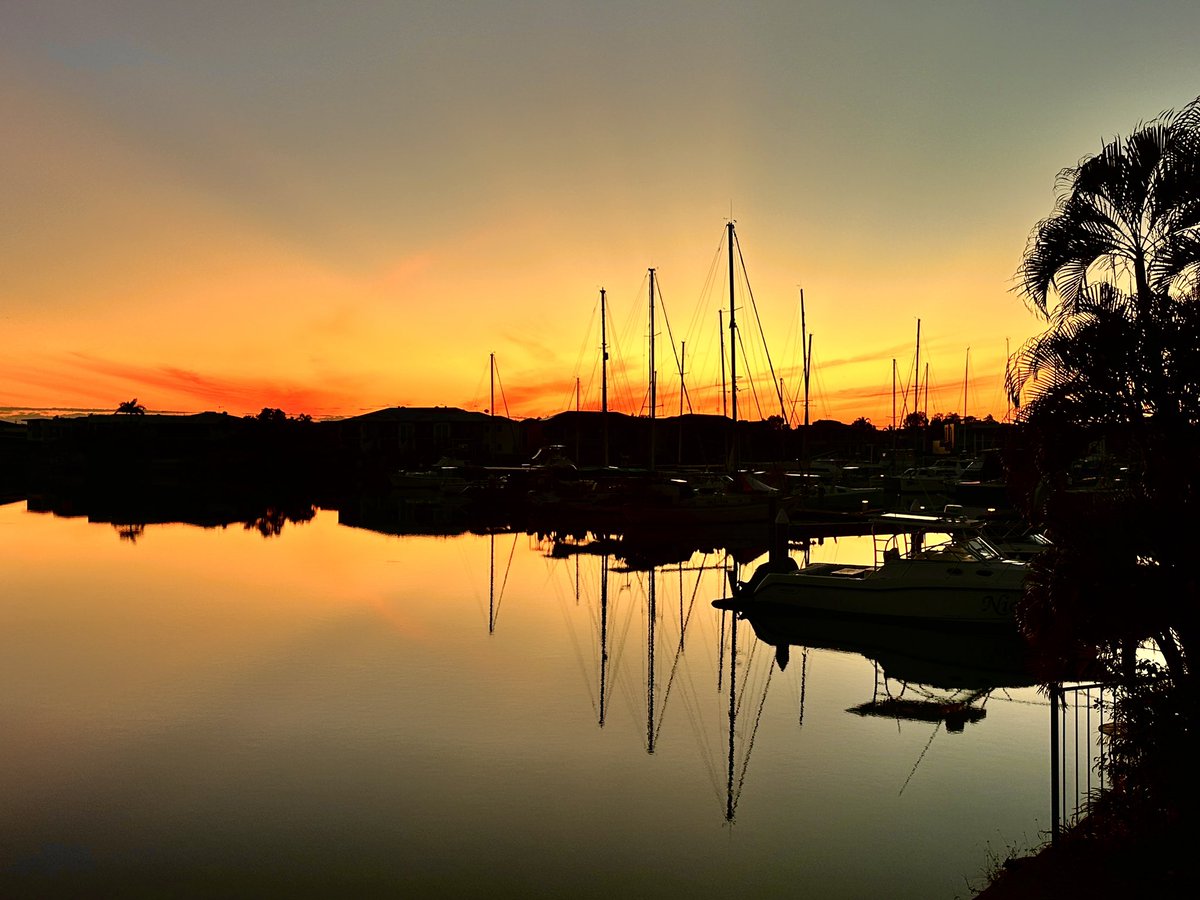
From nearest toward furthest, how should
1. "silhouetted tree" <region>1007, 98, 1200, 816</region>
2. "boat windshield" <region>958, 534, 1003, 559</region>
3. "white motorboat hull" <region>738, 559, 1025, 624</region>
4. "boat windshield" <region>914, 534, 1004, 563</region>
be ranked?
1. "silhouetted tree" <region>1007, 98, 1200, 816</region>
2. "white motorboat hull" <region>738, 559, 1025, 624</region>
3. "boat windshield" <region>914, 534, 1004, 563</region>
4. "boat windshield" <region>958, 534, 1003, 559</region>

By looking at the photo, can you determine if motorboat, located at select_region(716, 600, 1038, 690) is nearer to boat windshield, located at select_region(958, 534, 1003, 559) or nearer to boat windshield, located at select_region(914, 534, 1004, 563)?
boat windshield, located at select_region(914, 534, 1004, 563)

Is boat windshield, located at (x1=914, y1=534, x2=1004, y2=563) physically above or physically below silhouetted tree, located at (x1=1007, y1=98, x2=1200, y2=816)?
below

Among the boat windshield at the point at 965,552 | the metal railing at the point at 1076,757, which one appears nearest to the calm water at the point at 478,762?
the metal railing at the point at 1076,757

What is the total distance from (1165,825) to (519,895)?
697 centimetres

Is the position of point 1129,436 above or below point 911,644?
above

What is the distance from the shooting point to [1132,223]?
11.3m

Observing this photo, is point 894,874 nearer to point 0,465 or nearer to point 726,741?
point 726,741

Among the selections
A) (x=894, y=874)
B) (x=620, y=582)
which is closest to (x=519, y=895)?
(x=894, y=874)

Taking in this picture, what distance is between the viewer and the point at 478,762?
1611 cm

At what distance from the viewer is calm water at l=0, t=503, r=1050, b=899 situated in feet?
40.0

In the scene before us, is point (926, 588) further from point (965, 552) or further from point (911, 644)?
point (965, 552)

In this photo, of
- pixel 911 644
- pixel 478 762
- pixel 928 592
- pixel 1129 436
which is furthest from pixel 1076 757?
pixel 928 592

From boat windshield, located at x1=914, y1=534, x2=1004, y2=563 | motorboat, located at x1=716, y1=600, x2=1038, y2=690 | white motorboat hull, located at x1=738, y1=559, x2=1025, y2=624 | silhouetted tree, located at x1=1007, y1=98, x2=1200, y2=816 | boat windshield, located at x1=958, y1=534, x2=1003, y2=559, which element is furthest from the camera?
Result: boat windshield, located at x1=958, y1=534, x2=1003, y2=559

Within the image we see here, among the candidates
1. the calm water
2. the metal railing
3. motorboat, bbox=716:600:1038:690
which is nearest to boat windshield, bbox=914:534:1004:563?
motorboat, bbox=716:600:1038:690
